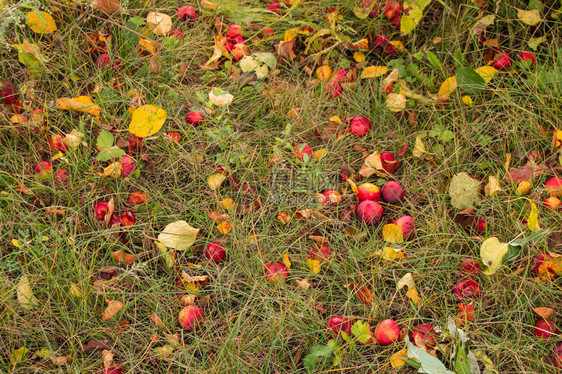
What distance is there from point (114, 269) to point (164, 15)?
1368 millimetres

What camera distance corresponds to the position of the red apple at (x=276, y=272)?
1.96m

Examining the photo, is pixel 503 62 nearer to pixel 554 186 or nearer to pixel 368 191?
pixel 554 186

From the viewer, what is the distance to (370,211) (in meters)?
2.14

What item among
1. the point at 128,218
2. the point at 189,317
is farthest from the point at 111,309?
the point at 128,218

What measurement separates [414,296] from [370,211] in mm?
383

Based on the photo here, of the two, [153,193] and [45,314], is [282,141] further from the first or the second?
[45,314]

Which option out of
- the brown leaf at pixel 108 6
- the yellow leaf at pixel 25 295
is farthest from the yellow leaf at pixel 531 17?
the yellow leaf at pixel 25 295

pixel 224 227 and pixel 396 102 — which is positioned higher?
pixel 396 102

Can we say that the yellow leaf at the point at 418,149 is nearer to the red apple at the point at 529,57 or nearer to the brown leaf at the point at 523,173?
the brown leaf at the point at 523,173

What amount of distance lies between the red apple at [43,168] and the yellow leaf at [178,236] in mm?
573

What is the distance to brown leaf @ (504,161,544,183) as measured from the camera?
2186 mm

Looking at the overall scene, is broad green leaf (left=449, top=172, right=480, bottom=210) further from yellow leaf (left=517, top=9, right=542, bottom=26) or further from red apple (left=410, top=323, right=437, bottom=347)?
yellow leaf (left=517, top=9, right=542, bottom=26)

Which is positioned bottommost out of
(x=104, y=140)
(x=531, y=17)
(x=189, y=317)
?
(x=189, y=317)

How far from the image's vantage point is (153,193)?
2.24m
